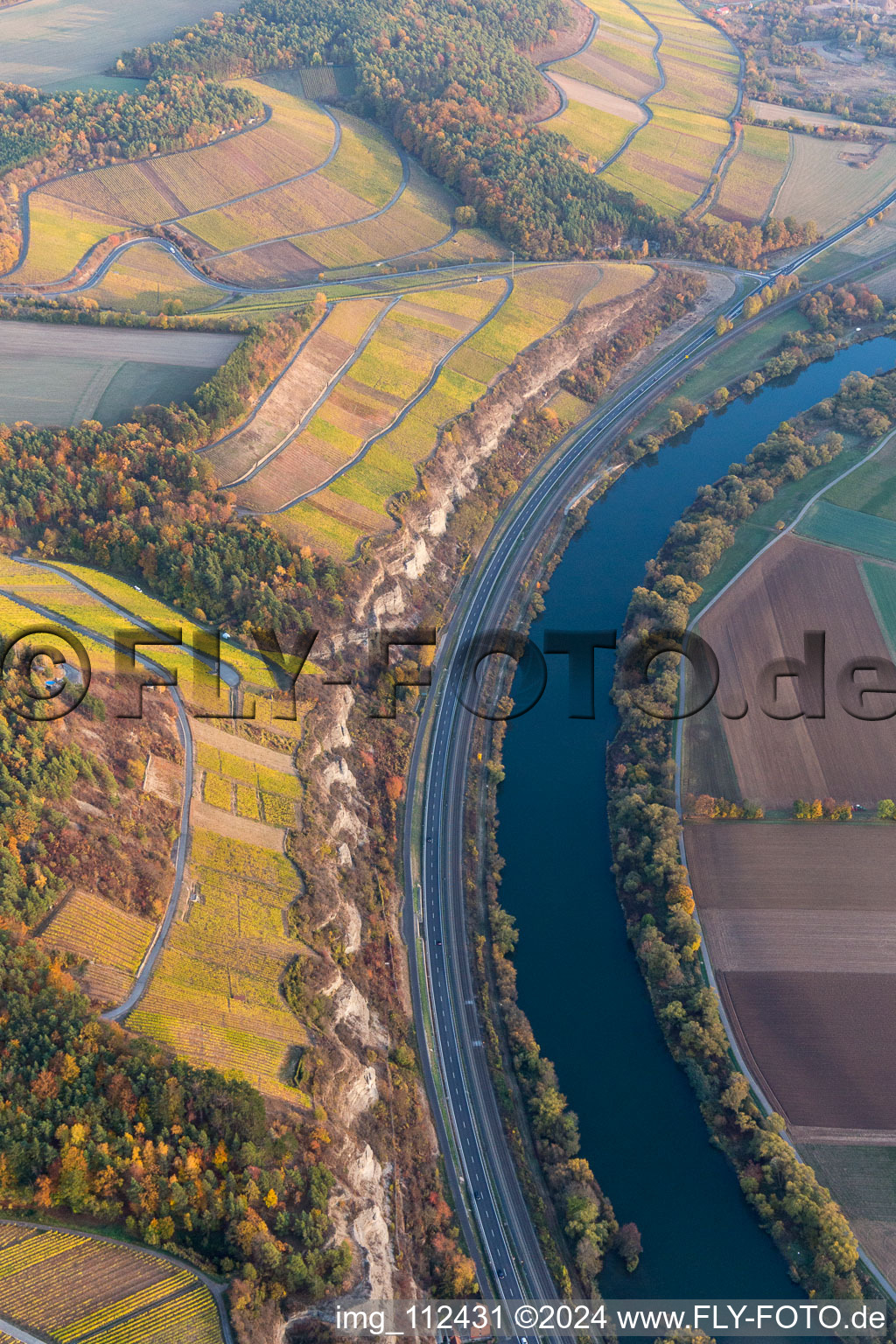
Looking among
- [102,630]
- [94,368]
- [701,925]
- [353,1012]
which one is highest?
[94,368]

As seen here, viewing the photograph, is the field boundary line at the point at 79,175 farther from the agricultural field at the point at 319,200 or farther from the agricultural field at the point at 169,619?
the agricultural field at the point at 169,619

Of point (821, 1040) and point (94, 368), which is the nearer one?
point (821, 1040)

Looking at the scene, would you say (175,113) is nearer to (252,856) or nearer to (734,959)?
(252,856)

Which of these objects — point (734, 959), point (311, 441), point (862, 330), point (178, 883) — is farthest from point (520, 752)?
point (862, 330)

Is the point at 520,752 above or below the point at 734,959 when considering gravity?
above

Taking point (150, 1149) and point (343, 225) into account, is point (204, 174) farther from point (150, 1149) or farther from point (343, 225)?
point (150, 1149)

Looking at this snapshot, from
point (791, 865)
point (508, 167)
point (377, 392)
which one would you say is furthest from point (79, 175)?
point (791, 865)
